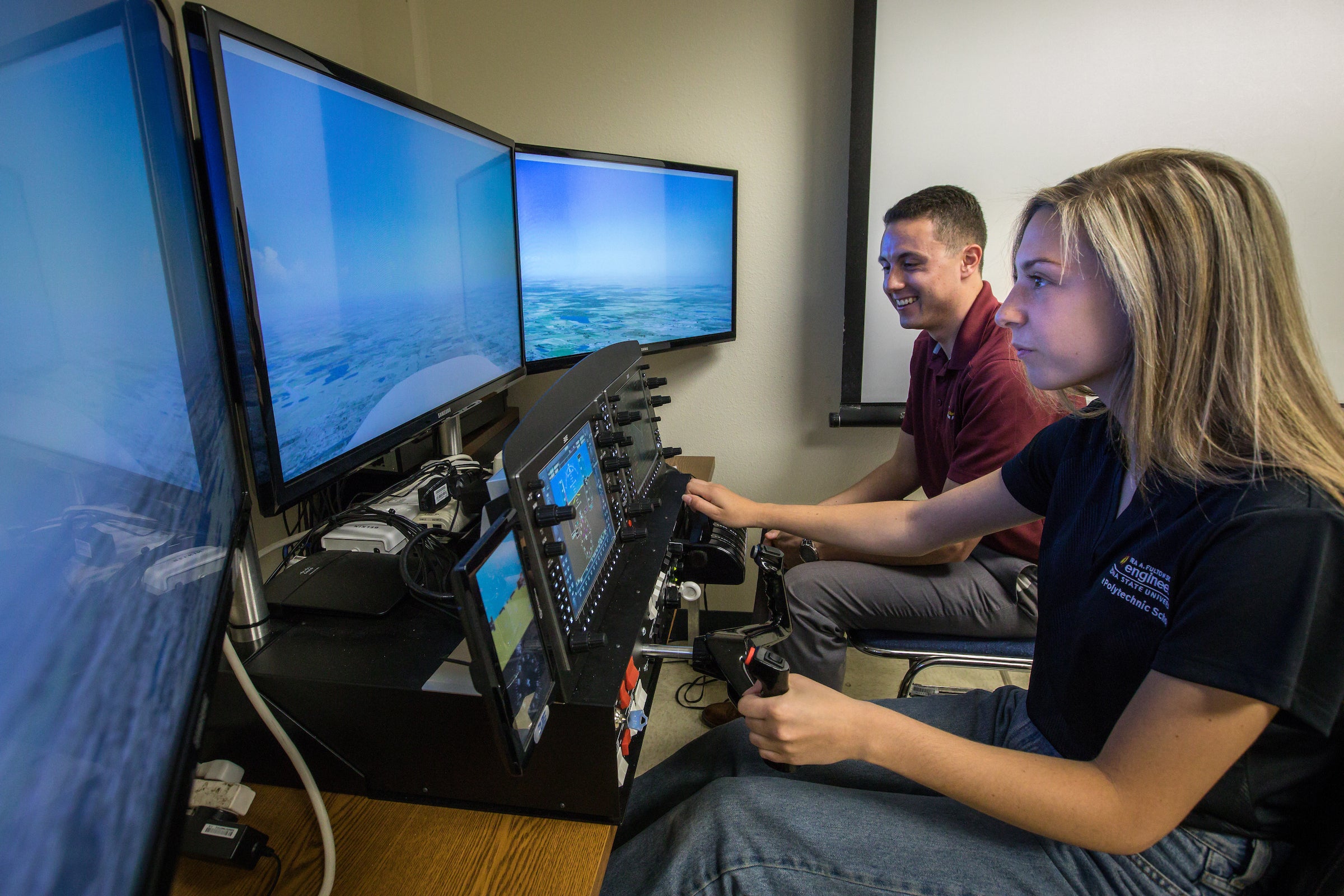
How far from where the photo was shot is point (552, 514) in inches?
26.9

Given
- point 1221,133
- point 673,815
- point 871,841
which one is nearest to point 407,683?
point 673,815

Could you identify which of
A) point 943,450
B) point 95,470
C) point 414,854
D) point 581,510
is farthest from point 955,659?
point 95,470

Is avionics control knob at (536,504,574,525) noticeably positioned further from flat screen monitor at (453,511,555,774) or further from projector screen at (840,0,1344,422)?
projector screen at (840,0,1344,422)

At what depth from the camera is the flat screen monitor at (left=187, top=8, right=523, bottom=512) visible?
2.45 feet

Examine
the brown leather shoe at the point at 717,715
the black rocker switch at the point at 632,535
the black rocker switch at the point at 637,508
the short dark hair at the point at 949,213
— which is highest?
the short dark hair at the point at 949,213

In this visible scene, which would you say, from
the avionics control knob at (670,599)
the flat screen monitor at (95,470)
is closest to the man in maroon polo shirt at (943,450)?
the avionics control knob at (670,599)

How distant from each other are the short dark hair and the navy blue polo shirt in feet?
2.92

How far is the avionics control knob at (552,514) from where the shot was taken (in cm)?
67

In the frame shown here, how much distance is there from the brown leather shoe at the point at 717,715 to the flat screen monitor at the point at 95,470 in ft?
5.36

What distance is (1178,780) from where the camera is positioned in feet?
2.21

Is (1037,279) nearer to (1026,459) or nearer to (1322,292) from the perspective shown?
(1026,459)

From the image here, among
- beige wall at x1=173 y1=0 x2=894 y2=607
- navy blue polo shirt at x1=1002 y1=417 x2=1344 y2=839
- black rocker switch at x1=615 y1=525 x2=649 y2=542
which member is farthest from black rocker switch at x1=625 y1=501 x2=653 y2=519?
beige wall at x1=173 y1=0 x2=894 y2=607

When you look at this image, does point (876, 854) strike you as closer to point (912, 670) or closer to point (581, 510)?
point (581, 510)

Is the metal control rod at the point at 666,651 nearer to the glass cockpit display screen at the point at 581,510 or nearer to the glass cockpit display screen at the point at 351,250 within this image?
the glass cockpit display screen at the point at 581,510
